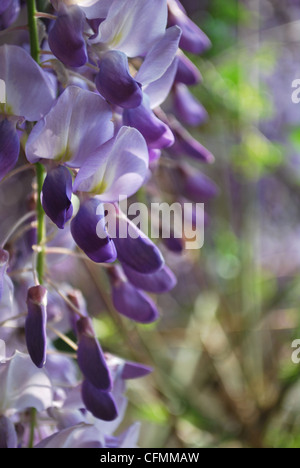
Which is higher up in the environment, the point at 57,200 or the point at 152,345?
the point at 57,200

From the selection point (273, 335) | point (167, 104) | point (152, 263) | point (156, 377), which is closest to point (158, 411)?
point (156, 377)

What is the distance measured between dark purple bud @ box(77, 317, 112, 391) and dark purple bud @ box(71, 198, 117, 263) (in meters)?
0.09

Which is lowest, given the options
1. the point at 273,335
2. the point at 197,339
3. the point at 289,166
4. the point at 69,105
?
the point at 273,335

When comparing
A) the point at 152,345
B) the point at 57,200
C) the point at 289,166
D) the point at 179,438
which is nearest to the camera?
the point at 57,200

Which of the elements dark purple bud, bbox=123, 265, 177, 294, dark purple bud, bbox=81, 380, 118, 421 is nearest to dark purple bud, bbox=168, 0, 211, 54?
dark purple bud, bbox=123, 265, 177, 294

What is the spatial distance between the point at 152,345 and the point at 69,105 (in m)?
0.70

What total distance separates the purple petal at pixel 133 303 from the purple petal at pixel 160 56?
197mm

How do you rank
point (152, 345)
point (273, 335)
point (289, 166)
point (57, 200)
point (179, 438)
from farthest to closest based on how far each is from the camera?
point (273, 335) < point (289, 166) < point (152, 345) < point (179, 438) < point (57, 200)

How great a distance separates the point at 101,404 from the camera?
0.48 meters

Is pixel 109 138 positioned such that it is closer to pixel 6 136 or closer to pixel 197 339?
pixel 6 136

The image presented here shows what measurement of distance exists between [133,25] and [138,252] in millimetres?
167

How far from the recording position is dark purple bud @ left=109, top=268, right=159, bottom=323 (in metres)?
0.54

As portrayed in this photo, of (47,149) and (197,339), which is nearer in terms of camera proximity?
(47,149)

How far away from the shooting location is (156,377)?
3.16ft
